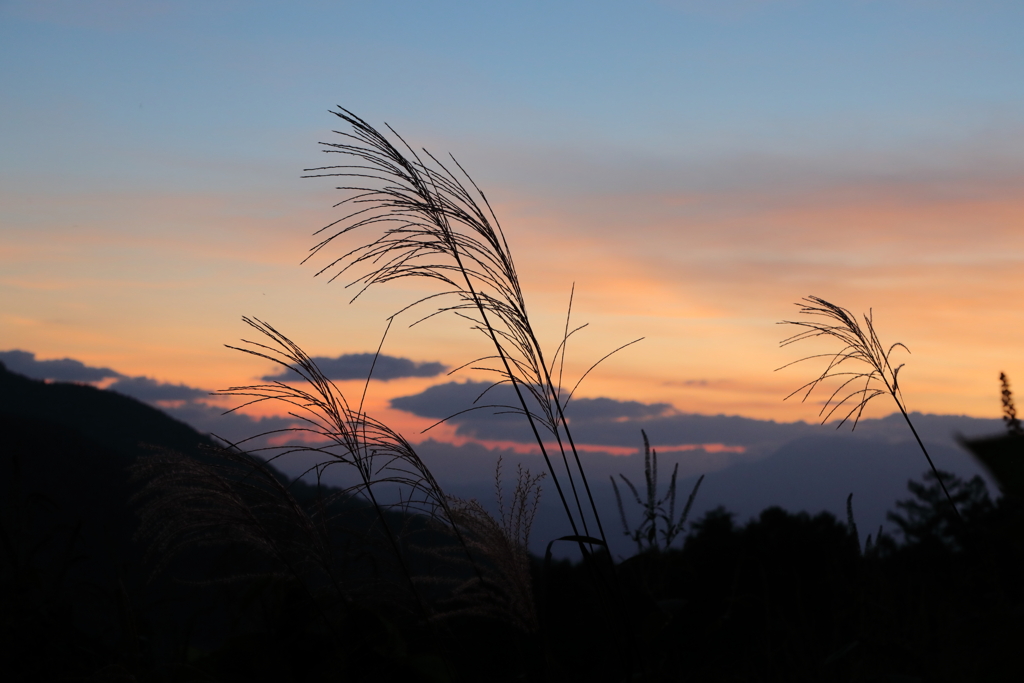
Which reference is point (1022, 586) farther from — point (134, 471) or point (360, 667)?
point (134, 471)

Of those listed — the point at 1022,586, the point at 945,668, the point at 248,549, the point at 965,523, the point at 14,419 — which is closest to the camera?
the point at 945,668

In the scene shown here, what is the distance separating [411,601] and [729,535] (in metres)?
6.50

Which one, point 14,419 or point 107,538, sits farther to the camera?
point 14,419

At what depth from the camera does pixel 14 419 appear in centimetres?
3002

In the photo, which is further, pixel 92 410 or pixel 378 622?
pixel 92 410

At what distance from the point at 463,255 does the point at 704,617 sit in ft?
7.11

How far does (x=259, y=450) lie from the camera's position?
1975 mm

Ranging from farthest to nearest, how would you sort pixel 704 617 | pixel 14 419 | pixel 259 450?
pixel 14 419, pixel 704 617, pixel 259 450

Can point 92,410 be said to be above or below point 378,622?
below

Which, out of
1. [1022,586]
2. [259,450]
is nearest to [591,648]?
[259,450]

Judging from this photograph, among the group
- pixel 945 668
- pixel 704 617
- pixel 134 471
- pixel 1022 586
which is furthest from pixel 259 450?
pixel 1022 586

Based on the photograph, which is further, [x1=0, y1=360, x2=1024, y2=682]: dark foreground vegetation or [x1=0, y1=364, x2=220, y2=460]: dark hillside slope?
[x1=0, y1=364, x2=220, y2=460]: dark hillside slope

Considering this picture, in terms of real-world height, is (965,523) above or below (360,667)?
above

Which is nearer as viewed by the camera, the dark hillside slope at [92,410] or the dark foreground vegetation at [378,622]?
the dark foreground vegetation at [378,622]
